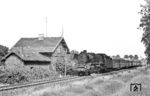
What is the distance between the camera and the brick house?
116ft

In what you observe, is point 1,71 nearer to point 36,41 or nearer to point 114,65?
point 36,41

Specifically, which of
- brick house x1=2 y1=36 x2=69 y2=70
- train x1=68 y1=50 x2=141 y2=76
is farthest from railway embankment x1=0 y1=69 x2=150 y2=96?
brick house x1=2 y1=36 x2=69 y2=70

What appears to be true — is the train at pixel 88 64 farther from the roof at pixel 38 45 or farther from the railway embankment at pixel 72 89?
the railway embankment at pixel 72 89

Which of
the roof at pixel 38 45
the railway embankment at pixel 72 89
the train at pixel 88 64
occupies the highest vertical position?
the roof at pixel 38 45

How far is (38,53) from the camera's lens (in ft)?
133

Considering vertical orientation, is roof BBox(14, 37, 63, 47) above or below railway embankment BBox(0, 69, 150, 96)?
above

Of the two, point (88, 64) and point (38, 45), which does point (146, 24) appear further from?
point (38, 45)

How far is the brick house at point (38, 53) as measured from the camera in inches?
1389

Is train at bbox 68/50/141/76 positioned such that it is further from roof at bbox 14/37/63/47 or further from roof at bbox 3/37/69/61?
roof at bbox 14/37/63/47

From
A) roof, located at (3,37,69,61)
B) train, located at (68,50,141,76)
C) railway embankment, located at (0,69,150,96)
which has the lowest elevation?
railway embankment, located at (0,69,150,96)

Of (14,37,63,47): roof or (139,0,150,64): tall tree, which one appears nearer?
(139,0,150,64): tall tree

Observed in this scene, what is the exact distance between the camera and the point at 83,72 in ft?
113

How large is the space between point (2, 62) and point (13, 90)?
20946mm

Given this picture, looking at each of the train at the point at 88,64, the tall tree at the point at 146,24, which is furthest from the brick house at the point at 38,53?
the tall tree at the point at 146,24
